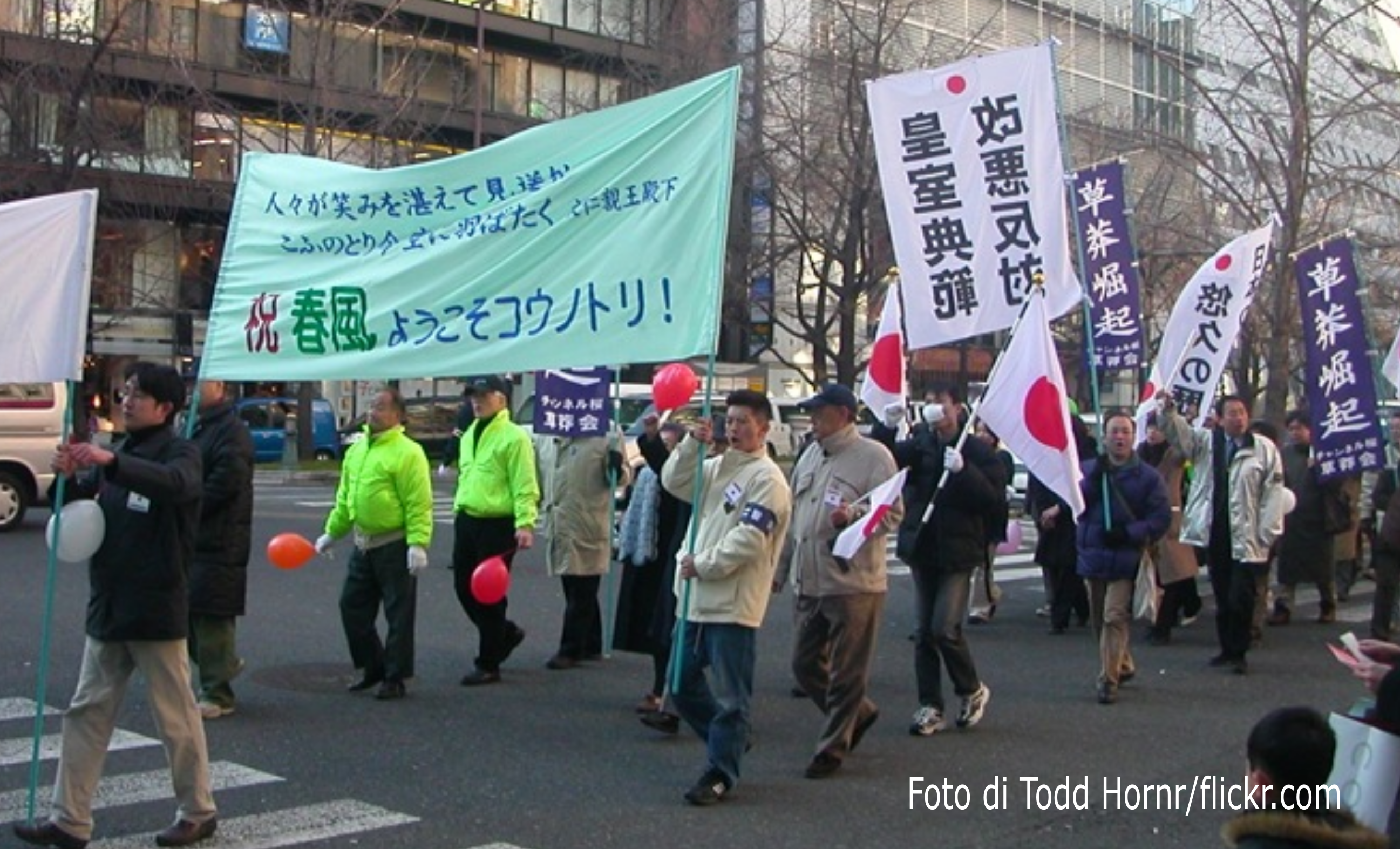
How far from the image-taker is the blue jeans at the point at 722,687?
22.2ft

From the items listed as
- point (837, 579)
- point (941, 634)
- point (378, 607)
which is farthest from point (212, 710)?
point (941, 634)

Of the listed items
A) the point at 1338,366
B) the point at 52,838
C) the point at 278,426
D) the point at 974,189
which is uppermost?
the point at 974,189

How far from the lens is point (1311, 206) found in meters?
22.9

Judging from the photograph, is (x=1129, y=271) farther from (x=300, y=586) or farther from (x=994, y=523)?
(x=300, y=586)

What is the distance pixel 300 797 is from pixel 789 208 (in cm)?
2614

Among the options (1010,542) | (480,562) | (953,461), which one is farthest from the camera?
(1010,542)

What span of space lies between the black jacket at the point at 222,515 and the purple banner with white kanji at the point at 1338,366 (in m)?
8.00

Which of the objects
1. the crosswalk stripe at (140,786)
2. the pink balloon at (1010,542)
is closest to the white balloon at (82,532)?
the crosswalk stripe at (140,786)

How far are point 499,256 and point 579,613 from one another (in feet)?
12.0

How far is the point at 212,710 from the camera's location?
830 centimetres

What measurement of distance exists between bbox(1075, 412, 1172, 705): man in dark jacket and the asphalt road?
1.20ft

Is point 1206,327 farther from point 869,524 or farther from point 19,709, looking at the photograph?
point 19,709

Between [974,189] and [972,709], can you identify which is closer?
[972,709]

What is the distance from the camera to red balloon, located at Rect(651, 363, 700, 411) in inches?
320
